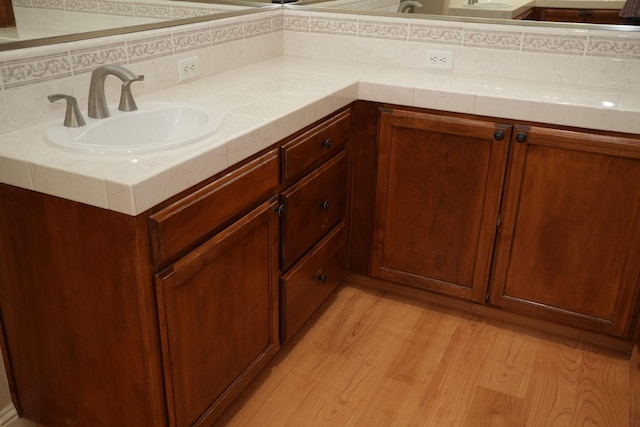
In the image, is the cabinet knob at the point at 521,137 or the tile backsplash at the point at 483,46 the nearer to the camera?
the cabinet knob at the point at 521,137

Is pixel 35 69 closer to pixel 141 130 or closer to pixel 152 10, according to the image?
pixel 141 130

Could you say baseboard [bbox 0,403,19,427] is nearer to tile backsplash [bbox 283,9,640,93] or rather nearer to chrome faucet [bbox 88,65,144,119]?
chrome faucet [bbox 88,65,144,119]

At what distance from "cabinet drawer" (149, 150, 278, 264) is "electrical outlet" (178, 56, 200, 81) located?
0.56m

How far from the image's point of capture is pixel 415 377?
204cm

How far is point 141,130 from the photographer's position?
172 cm

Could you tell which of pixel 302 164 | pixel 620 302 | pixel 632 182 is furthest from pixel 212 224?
pixel 620 302

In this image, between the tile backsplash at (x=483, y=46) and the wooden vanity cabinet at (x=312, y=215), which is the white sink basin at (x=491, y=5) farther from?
the wooden vanity cabinet at (x=312, y=215)

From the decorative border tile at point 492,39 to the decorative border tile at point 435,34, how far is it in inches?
1.2

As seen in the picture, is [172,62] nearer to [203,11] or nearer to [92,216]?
[203,11]

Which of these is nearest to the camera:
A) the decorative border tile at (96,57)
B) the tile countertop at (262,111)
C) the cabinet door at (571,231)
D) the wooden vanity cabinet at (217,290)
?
the tile countertop at (262,111)

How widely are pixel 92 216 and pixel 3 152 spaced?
0.91 ft

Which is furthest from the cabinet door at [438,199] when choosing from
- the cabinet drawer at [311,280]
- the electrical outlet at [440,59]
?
the electrical outlet at [440,59]

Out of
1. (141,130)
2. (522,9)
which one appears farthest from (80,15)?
(522,9)

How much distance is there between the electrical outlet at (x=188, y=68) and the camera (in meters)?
2.04
